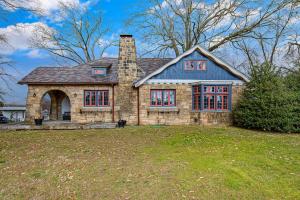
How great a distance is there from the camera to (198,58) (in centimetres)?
1731

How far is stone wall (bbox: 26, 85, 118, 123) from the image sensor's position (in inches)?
693

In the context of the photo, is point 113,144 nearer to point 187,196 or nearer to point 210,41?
point 187,196

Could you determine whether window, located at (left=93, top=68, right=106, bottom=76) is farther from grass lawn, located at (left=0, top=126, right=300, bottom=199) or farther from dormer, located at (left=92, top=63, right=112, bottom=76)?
grass lawn, located at (left=0, top=126, right=300, bottom=199)

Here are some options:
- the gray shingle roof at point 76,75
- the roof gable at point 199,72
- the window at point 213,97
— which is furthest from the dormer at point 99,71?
the window at point 213,97

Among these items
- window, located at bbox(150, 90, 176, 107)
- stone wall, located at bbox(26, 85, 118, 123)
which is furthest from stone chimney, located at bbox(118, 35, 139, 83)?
stone wall, located at bbox(26, 85, 118, 123)

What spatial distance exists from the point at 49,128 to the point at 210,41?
21444mm

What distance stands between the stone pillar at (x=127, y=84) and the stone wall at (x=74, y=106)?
0.84 meters

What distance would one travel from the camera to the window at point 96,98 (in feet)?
58.4

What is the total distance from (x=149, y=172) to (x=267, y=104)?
460 inches

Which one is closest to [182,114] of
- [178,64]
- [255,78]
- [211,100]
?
[211,100]

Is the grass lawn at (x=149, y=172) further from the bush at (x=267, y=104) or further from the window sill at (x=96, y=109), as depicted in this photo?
the window sill at (x=96, y=109)

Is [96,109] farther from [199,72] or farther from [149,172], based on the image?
[149,172]

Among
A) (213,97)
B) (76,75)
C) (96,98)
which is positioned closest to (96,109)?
(96,98)

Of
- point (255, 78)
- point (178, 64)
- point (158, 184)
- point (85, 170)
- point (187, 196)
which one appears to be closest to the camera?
point (187, 196)
